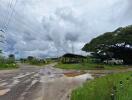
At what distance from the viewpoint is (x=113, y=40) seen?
85.8 m

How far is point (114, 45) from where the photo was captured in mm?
90188

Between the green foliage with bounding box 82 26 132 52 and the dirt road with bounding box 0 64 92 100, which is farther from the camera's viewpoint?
the green foliage with bounding box 82 26 132 52

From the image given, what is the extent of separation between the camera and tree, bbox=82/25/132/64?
277ft

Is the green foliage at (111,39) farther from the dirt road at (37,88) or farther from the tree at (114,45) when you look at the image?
the dirt road at (37,88)

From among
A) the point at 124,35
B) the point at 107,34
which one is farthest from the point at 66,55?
the point at 124,35

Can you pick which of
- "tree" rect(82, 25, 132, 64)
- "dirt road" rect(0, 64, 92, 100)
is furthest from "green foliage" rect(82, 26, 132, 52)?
"dirt road" rect(0, 64, 92, 100)

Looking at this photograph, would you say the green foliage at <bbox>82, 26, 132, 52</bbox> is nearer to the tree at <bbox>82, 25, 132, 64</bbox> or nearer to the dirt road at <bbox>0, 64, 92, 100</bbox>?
the tree at <bbox>82, 25, 132, 64</bbox>

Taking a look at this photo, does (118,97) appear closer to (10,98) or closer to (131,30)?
(10,98)

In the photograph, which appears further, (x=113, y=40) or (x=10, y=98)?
(x=113, y=40)

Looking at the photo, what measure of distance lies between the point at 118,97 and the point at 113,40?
7486 cm

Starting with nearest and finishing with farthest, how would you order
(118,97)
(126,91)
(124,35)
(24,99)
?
(118,97) → (126,91) → (24,99) → (124,35)

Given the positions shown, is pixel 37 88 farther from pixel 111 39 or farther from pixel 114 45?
pixel 114 45

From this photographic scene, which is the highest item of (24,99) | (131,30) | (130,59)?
(131,30)

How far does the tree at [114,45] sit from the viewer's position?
8444cm
